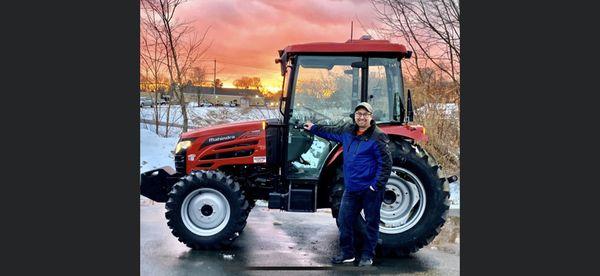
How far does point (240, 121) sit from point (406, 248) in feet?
8.11

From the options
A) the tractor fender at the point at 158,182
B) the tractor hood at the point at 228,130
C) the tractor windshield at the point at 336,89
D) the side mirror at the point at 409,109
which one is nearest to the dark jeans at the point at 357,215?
the tractor windshield at the point at 336,89

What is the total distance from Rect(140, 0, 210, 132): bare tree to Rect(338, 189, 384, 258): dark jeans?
2.87 m

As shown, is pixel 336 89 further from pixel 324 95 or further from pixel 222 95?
pixel 222 95

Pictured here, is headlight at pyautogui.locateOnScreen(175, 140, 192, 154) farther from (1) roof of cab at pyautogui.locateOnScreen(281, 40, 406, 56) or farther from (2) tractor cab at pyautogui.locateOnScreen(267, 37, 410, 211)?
(1) roof of cab at pyautogui.locateOnScreen(281, 40, 406, 56)

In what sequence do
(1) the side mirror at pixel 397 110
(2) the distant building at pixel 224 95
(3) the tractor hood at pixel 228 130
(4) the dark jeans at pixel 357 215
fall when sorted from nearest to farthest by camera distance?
1. (4) the dark jeans at pixel 357 215
2. (1) the side mirror at pixel 397 110
3. (3) the tractor hood at pixel 228 130
4. (2) the distant building at pixel 224 95

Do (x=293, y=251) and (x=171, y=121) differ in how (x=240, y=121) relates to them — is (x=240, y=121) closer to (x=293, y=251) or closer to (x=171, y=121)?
(x=171, y=121)

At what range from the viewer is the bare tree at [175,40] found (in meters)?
6.96

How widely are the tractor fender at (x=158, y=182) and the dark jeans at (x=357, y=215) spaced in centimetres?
206

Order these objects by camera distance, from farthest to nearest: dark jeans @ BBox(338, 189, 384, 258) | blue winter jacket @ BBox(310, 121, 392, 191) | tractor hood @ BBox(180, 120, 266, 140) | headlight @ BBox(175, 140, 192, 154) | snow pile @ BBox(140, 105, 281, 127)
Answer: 1. snow pile @ BBox(140, 105, 281, 127)
2. headlight @ BBox(175, 140, 192, 154)
3. tractor hood @ BBox(180, 120, 266, 140)
4. dark jeans @ BBox(338, 189, 384, 258)
5. blue winter jacket @ BBox(310, 121, 392, 191)

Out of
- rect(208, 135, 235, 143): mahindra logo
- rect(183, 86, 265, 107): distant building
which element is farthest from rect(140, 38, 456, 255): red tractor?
rect(183, 86, 265, 107): distant building

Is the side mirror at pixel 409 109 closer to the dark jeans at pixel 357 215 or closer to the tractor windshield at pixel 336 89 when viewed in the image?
the tractor windshield at pixel 336 89

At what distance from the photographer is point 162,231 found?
6320mm

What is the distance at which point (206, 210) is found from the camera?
18.1ft

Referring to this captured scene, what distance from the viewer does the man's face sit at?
4879mm
